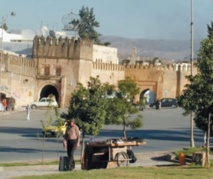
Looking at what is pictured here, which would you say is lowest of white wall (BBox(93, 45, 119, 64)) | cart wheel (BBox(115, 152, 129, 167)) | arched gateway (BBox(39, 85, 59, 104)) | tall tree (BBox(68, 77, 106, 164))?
cart wheel (BBox(115, 152, 129, 167))

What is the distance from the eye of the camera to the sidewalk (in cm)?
1867

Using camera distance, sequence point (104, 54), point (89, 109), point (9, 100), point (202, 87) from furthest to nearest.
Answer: point (104, 54), point (9, 100), point (89, 109), point (202, 87)

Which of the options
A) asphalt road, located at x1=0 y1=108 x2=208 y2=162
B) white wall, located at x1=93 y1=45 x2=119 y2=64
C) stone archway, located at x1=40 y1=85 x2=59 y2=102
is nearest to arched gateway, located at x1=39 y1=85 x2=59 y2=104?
stone archway, located at x1=40 y1=85 x2=59 y2=102

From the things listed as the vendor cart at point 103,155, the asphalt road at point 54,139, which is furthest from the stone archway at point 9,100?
the vendor cart at point 103,155

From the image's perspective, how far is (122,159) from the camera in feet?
65.4

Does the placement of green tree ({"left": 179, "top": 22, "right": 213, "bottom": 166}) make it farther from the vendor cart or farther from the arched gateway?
the arched gateway

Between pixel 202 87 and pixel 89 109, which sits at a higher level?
pixel 202 87

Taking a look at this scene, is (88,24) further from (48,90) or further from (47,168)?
(47,168)

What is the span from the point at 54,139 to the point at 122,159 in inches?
646

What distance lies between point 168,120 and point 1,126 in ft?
45.8

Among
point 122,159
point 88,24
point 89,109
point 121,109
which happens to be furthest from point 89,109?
point 88,24

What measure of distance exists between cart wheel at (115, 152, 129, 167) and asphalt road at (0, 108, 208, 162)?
212 inches

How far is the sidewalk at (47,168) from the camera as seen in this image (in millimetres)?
18672

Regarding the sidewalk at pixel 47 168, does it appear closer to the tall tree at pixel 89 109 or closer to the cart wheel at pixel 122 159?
the cart wheel at pixel 122 159
